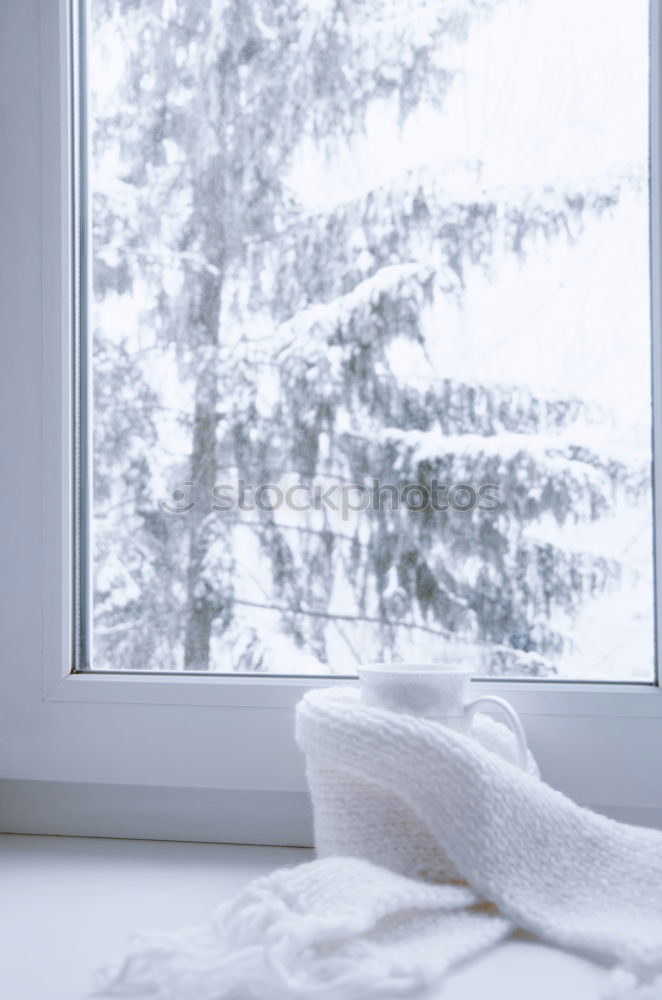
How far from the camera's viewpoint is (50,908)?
0.65m

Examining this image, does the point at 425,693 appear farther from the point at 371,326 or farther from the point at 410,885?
the point at 371,326

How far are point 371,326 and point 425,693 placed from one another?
344 mm

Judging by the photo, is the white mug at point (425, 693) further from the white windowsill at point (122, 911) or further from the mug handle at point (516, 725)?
the white windowsill at point (122, 911)

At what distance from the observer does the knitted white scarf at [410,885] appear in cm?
49

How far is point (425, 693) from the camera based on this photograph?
0.66 m

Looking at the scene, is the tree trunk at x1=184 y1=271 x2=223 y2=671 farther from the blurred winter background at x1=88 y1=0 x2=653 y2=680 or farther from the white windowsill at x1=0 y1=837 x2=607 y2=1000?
the white windowsill at x1=0 y1=837 x2=607 y2=1000

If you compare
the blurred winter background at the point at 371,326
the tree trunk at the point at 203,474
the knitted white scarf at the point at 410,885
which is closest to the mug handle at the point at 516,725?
the knitted white scarf at the point at 410,885

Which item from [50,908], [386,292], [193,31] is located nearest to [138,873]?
→ [50,908]

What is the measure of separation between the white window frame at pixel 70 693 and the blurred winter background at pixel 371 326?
4cm

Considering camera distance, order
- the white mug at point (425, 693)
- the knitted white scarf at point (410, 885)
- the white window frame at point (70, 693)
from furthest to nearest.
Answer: the white window frame at point (70, 693)
the white mug at point (425, 693)
the knitted white scarf at point (410, 885)

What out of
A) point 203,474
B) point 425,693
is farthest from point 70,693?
point 425,693

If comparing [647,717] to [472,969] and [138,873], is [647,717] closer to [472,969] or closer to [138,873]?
[472,969]

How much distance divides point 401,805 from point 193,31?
70 cm

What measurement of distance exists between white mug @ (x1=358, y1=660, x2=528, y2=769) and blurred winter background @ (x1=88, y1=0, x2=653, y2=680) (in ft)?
0.50
